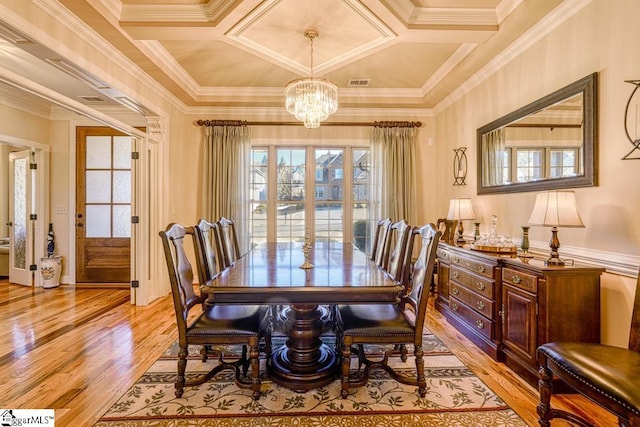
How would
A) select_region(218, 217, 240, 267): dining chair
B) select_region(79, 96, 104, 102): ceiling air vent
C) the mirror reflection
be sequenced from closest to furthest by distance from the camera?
the mirror reflection < select_region(218, 217, 240, 267): dining chair < select_region(79, 96, 104, 102): ceiling air vent

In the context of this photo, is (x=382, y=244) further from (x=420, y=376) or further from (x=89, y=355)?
(x=89, y=355)

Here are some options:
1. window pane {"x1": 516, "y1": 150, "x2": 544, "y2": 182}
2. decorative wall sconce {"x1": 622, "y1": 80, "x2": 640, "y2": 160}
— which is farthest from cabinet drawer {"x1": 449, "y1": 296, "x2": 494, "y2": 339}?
decorative wall sconce {"x1": 622, "y1": 80, "x2": 640, "y2": 160}

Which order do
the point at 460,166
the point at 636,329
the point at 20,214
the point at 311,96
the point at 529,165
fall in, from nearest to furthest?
the point at 636,329 < the point at 529,165 < the point at 311,96 < the point at 460,166 < the point at 20,214

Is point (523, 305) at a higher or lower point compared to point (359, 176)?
lower

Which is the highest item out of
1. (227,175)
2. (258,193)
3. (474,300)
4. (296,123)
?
(296,123)

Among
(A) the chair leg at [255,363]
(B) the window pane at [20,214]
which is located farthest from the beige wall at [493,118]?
(A) the chair leg at [255,363]

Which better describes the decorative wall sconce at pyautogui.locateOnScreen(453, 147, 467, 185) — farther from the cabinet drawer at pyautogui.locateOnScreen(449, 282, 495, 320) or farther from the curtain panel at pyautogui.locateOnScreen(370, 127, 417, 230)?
the cabinet drawer at pyautogui.locateOnScreen(449, 282, 495, 320)

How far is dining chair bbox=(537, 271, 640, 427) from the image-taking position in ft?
4.07

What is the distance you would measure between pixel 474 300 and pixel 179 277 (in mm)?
2428

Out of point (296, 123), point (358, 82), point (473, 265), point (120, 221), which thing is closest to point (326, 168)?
point (296, 123)

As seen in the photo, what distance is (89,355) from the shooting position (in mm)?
2625

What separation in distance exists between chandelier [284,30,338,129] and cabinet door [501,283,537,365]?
2.19 metres

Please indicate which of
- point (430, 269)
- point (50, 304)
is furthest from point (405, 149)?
point (50, 304)

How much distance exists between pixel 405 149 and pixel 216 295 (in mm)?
3879
